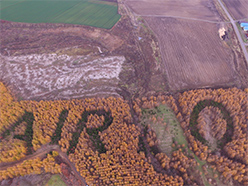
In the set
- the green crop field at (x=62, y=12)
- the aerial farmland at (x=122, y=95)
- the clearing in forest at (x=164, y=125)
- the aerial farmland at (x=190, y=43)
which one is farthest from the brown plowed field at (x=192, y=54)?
the green crop field at (x=62, y=12)

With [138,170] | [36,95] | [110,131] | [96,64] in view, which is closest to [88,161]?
[110,131]

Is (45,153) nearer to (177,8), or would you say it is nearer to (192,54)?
(192,54)

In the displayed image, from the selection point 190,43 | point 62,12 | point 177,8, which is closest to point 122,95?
point 190,43

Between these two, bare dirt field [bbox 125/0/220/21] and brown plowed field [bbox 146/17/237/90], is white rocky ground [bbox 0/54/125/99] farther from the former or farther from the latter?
bare dirt field [bbox 125/0/220/21]

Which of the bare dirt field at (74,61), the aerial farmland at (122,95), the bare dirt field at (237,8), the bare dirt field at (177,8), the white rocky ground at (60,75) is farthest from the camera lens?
the bare dirt field at (237,8)

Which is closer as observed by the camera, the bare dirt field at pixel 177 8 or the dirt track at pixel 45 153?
the dirt track at pixel 45 153

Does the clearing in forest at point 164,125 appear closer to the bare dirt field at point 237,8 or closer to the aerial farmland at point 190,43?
the aerial farmland at point 190,43

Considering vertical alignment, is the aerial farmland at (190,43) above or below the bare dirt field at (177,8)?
below
